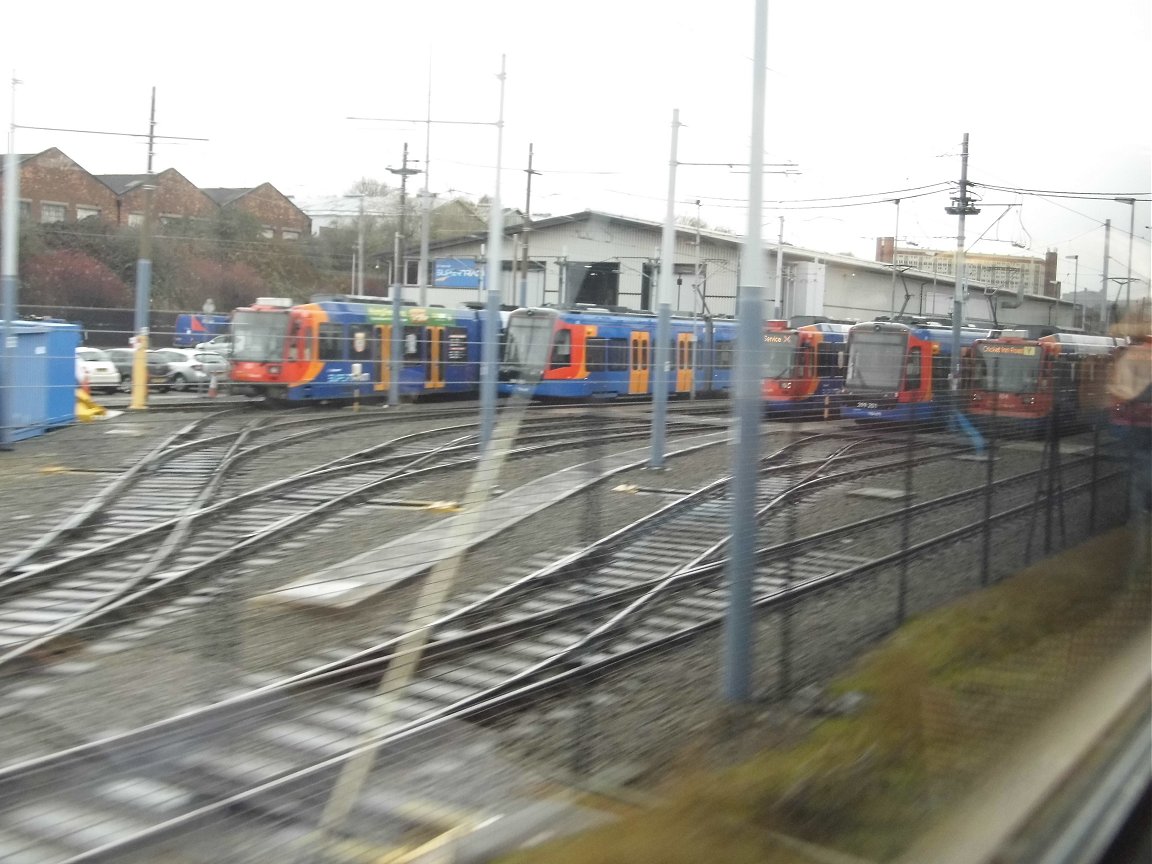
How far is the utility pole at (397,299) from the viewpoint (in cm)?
1411

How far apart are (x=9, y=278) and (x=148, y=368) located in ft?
40.5

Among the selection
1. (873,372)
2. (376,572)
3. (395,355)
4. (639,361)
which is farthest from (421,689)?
(639,361)

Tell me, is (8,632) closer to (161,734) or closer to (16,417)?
(161,734)

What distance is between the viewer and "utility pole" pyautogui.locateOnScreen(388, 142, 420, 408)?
14109 mm

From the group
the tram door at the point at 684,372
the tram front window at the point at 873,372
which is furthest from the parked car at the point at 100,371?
the tram front window at the point at 873,372

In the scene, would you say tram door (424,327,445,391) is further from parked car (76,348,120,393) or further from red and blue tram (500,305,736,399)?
parked car (76,348,120,393)

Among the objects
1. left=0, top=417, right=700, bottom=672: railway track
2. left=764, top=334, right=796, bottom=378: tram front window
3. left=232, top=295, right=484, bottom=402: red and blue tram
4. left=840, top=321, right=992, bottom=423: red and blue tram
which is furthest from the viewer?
left=232, top=295, right=484, bottom=402: red and blue tram

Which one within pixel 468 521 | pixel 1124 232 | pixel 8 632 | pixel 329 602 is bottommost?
pixel 8 632

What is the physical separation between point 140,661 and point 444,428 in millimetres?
12139

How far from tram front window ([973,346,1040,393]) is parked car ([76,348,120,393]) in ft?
67.6

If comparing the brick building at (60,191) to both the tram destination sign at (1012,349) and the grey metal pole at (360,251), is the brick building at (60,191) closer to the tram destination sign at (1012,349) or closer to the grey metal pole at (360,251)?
the grey metal pole at (360,251)

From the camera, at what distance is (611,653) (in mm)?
5621

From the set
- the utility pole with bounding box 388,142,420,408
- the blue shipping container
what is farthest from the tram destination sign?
the blue shipping container

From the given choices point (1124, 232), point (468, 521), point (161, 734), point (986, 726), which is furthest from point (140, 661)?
point (1124, 232)
